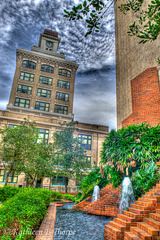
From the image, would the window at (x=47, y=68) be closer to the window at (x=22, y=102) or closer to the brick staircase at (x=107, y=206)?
the window at (x=22, y=102)

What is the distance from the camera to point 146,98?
27.1 ft

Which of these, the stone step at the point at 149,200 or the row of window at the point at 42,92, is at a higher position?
the row of window at the point at 42,92

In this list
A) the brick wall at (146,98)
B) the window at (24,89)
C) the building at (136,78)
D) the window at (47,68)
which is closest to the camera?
the brick wall at (146,98)

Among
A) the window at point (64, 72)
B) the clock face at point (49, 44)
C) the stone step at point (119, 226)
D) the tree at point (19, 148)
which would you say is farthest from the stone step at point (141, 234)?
the clock face at point (49, 44)

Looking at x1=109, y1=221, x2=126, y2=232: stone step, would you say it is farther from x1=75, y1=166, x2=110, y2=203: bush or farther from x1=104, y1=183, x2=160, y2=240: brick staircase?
x1=75, y1=166, x2=110, y2=203: bush

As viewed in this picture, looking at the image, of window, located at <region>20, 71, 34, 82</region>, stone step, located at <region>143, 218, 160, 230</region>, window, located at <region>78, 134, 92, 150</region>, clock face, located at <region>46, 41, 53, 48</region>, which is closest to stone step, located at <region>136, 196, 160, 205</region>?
stone step, located at <region>143, 218, 160, 230</region>

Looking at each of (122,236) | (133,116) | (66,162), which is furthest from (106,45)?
(66,162)

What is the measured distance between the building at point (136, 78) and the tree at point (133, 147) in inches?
29.6

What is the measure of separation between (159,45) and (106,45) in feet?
8.23

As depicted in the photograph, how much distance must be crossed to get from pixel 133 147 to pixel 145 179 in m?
1.69

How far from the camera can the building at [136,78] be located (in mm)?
7992

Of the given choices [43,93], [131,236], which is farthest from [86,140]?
[131,236]

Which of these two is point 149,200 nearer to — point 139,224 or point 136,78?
point 139,224

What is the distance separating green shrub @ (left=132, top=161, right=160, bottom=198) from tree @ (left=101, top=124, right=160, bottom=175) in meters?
0.43
